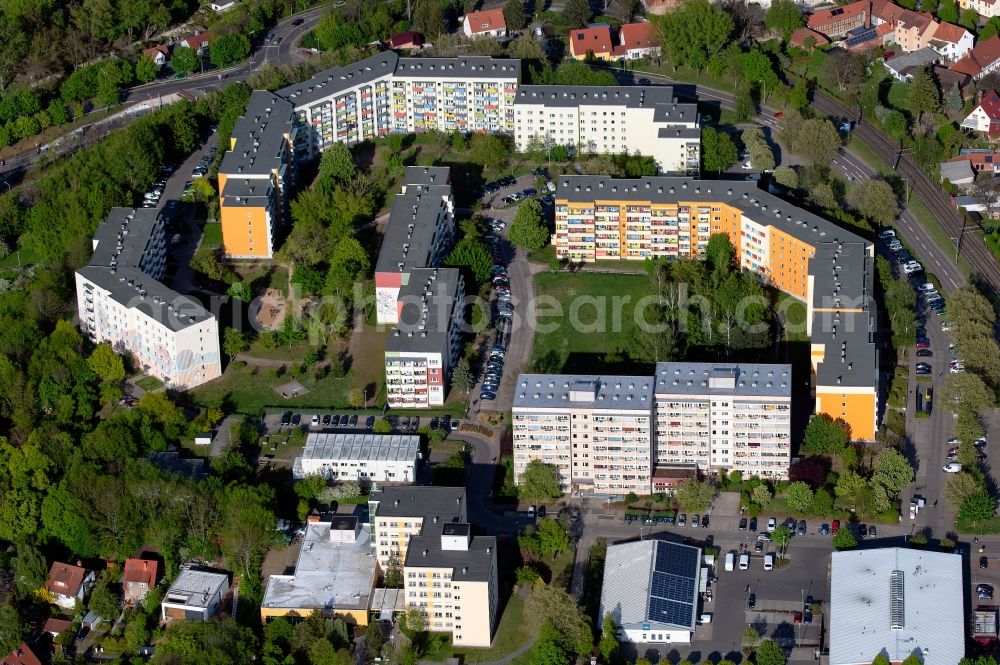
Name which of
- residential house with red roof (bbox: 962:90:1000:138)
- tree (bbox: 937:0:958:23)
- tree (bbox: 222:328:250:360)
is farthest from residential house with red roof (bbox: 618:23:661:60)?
tree (bbox: 222:328:250:360)

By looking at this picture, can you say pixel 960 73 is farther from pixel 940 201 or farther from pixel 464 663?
pixel 464 663

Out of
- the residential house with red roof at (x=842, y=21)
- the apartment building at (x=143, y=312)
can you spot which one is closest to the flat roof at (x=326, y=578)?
the apartment building at (x=143, y=312)

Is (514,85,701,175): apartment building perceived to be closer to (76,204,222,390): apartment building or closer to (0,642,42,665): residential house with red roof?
(76,204,222,390): apartment building

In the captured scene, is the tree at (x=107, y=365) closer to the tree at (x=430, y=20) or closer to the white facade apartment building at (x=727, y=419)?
the white facade apartment building at (x=727, y=419)

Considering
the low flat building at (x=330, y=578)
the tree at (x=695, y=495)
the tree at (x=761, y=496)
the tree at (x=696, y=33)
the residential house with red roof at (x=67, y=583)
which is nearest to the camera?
the low flat building at (x=330, y=578)

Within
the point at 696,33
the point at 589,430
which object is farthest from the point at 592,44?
the point at 589,430

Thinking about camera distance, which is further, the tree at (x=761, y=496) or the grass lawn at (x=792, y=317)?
the grass lawn at (x=792, y=317)
